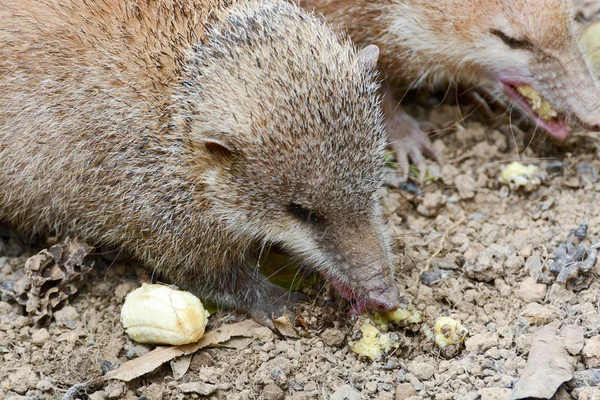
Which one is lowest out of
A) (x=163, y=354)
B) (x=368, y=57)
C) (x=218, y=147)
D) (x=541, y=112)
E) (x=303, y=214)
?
(x=163, y=354)

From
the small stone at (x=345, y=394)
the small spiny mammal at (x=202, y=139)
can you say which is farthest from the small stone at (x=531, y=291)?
the small stone at (x=345, y=394)

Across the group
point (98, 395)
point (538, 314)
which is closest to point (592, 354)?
point (538, 314)

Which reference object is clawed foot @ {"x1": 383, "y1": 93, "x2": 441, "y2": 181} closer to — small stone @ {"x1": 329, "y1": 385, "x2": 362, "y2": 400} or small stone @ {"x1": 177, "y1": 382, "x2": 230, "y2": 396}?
small stone @ {"x1": 329, "y1": 385, "x2": 362, "y2": 400}

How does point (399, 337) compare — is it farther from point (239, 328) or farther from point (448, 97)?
point (448, 97)

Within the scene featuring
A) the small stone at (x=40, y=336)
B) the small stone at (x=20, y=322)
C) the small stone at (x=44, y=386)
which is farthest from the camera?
the small stone at (x=20, y=322)

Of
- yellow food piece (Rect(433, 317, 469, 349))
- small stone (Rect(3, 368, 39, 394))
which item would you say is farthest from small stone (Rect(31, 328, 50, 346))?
yellow food piece (Rect(433, 317, 469, 349))

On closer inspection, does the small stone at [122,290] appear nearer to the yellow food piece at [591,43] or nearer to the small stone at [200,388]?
the small stone at [200,388]

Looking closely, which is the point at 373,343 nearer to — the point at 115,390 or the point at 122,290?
the point at 115,390

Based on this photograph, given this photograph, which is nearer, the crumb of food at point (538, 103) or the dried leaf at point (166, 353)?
the dried leaf at point (166, 353)
